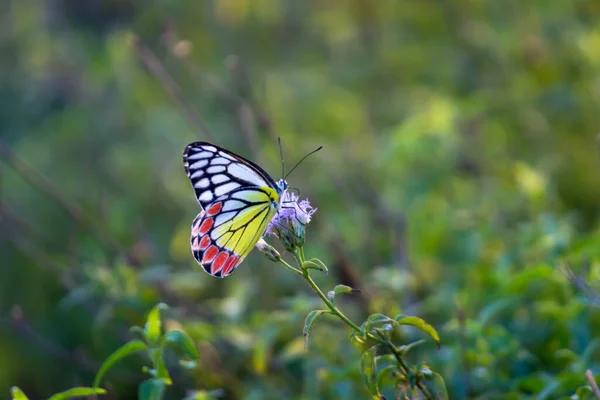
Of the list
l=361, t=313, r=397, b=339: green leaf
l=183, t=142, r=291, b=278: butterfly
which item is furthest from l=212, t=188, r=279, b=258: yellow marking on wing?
l=361, t=313, r=397, b=339: green leaf

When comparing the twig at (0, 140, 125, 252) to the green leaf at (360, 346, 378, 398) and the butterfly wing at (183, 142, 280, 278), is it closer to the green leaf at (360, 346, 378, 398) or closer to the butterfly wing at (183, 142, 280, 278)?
the butterfly wing at (183, 142, 280, 278)

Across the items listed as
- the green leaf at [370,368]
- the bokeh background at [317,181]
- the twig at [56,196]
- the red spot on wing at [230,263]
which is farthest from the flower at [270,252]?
the twig at [56,196]

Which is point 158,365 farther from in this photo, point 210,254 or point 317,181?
point 317,181

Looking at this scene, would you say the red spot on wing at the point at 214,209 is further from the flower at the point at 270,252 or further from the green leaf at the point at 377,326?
the green leaf at the point at 377,326

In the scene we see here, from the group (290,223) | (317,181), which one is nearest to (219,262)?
(290,223)

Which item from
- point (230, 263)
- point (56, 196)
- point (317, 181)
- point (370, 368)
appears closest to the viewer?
point (370, 368)

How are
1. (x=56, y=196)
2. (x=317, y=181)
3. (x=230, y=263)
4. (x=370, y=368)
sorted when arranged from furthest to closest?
1. (x=317, y=181)
2. (x=56, y=196)
3. (x=230, y=263)
4. (x=370, y=368)

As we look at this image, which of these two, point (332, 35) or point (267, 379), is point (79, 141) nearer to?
point (332, 35)
